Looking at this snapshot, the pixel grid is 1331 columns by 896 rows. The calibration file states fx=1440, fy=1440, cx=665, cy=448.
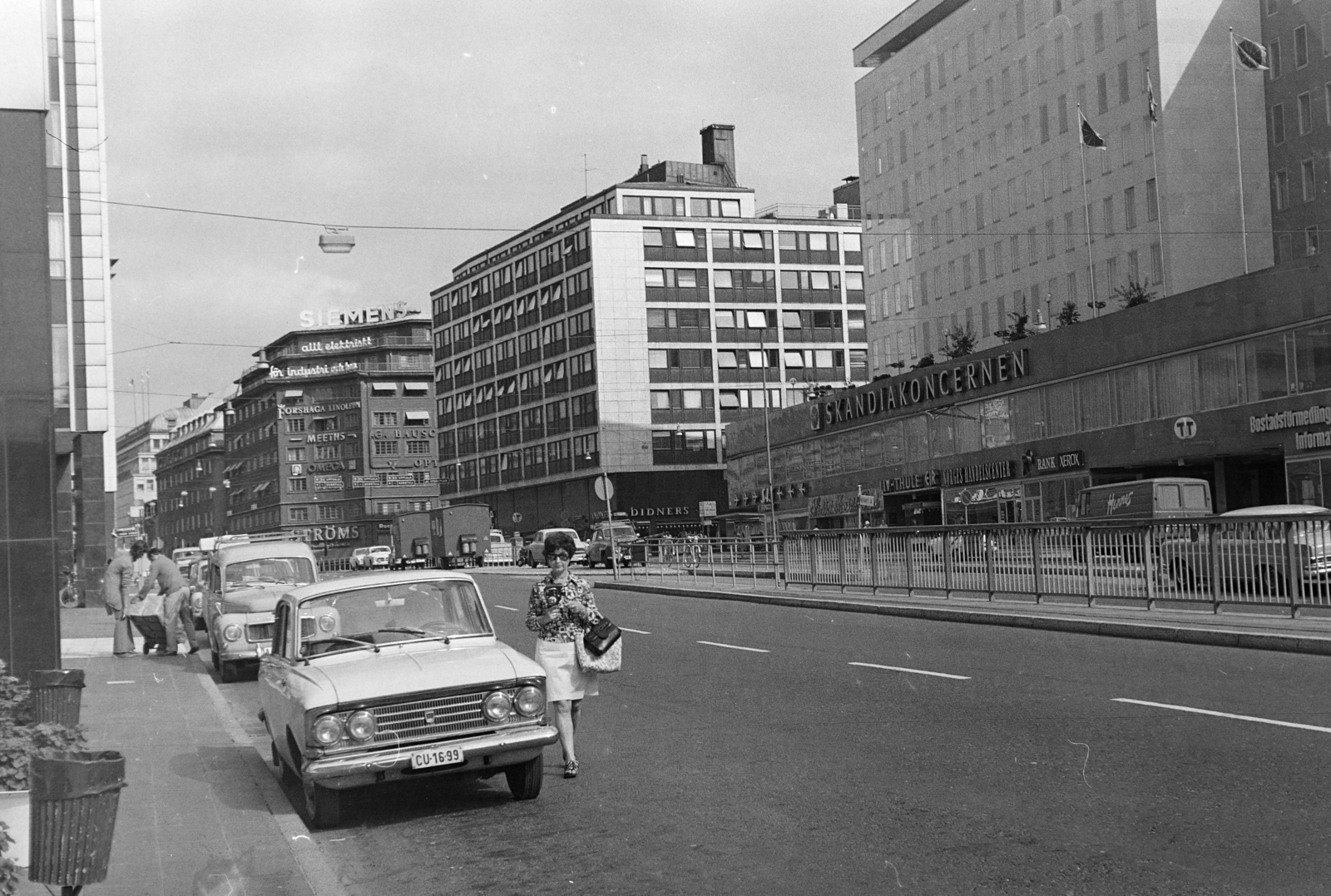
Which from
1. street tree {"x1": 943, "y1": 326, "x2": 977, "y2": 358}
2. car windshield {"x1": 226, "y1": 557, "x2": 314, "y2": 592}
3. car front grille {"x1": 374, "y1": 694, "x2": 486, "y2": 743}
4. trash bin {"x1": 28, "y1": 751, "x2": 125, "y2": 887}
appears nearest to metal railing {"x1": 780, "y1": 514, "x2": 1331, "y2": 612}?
car windshield {"x1": 226, "y1": 557, "x2": 314, "y2": 592}

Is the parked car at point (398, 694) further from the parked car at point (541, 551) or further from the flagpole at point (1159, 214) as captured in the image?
the flagpole at point (1159, 214)

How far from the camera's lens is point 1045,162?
65875 millimetres

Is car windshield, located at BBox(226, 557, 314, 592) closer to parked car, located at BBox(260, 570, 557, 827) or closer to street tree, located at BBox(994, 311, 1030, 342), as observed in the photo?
parked car, located at BBox(260, 570, 557, 827)

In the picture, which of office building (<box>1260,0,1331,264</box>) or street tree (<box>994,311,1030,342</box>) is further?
street tree (<box>994,311,1030,342</box>)

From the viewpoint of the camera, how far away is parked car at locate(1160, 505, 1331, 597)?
681 inches

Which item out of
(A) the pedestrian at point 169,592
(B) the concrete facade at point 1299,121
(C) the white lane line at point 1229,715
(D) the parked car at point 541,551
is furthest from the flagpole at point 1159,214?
(C) the white lane line at point 1229,715

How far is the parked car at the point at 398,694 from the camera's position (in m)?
8.60

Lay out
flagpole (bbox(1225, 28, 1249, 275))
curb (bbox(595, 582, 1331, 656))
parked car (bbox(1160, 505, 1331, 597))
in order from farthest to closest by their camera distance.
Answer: flagpole (bbox(1225, 28, 1249, 275)) < parked car (bbox(1160, 505, 1331, 597)) < curb (bbox(595, 582, 1331, 656))

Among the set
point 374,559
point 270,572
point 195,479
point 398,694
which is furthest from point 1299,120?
point 195,479

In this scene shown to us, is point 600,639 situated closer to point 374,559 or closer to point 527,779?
point 527,779

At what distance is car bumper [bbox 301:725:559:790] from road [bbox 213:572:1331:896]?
1.18 ft

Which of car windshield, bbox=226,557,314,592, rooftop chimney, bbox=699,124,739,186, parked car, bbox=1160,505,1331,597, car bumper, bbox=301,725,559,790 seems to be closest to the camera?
car bumper, bbox=301,725,559,790

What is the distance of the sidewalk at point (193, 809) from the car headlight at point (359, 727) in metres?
0.66

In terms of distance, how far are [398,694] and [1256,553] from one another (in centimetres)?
1328
